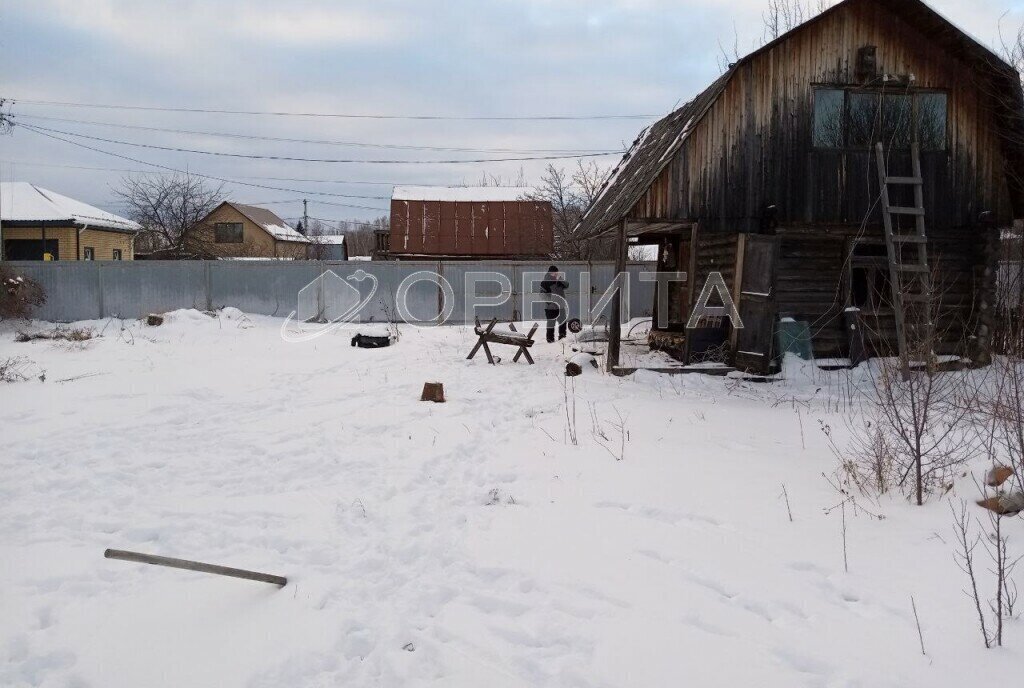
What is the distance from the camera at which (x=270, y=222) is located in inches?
1951

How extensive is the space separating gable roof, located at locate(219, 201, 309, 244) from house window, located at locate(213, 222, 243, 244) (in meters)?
1.21

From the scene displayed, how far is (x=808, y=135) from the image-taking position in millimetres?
10070

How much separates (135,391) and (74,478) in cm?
381

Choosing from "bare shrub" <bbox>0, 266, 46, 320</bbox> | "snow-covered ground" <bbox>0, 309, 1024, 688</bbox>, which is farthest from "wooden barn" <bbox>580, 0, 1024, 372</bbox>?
"bare shrub" <bbox>0, 266, 46, 320</bbox>

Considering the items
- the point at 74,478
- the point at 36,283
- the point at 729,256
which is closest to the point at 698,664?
the point at 74,478

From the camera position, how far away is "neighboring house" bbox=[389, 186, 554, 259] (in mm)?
24344

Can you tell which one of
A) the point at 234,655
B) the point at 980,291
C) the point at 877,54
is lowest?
the point at 234,655

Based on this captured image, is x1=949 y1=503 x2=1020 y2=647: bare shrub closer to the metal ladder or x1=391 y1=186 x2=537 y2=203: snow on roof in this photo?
the metal ladder

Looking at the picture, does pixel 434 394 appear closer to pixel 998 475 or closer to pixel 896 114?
pixel 998 475

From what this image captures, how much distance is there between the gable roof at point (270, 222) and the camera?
4606 cm

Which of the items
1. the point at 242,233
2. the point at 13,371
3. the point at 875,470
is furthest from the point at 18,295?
the point at 242,233

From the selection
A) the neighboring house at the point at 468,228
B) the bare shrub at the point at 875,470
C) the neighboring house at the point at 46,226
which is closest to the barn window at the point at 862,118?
the bare shrub at the point at 875,470

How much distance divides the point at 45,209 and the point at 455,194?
16.8 metres

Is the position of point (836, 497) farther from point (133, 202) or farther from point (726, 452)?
point (133, 202)
